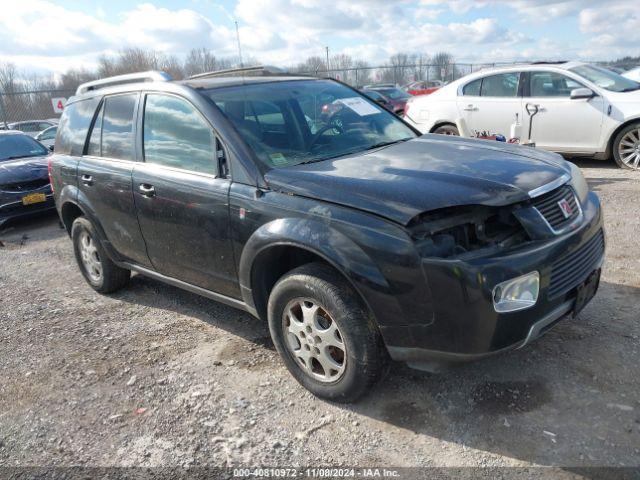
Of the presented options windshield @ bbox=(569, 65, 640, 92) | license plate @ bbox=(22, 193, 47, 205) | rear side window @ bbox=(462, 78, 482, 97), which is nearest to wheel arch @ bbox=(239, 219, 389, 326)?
license plate @ bbox=(22, 193, 47, 205)

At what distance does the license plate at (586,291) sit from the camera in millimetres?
2793

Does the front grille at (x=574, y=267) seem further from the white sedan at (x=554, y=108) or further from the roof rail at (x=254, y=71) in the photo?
the white sedan at (x=554, y=108)

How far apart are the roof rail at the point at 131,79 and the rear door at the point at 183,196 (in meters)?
0.20

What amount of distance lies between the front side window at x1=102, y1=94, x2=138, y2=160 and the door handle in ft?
1.08

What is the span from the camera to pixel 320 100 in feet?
12.8

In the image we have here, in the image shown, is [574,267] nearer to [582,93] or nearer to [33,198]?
[582,93]

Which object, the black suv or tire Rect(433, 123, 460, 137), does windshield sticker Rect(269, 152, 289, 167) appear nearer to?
the black suv

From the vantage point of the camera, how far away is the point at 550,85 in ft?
26.5

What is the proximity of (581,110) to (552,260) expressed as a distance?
625cm

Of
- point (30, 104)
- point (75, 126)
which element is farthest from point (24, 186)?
point (30, 104)

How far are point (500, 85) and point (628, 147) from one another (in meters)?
2.11

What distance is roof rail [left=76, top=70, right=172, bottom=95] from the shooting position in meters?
3.99

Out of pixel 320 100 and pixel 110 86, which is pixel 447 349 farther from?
pixel 110 86

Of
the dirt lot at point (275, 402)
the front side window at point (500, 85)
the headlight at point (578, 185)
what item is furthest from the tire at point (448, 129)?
the headlight at point (578, 185)
